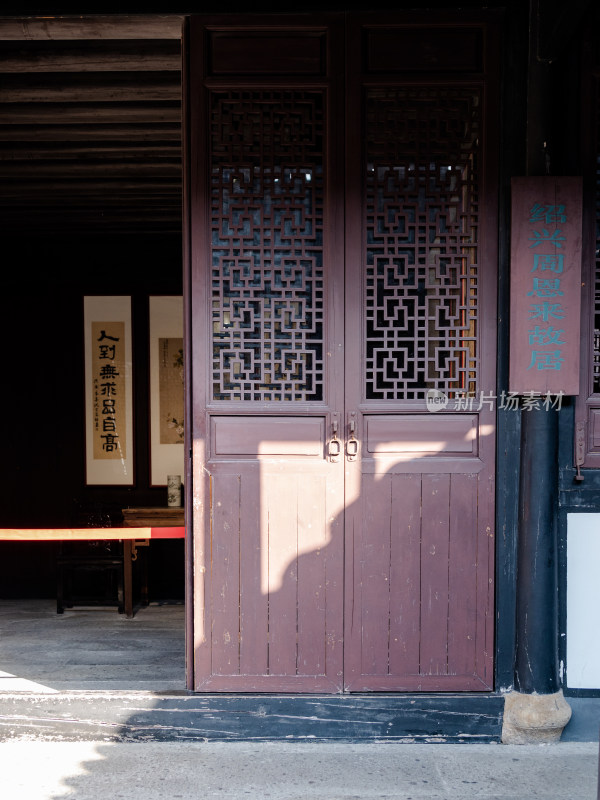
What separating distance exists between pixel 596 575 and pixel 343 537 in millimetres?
1280

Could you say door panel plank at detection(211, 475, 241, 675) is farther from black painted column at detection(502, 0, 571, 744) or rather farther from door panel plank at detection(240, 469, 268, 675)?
black painted column at detection(502, 0, 571, 744)

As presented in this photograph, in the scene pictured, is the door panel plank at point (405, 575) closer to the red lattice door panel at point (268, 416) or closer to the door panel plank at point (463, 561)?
the door panel plank at point (463, 561)

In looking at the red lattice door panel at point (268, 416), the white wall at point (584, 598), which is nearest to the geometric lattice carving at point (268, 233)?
the red lattice door panel at point (268, 416)

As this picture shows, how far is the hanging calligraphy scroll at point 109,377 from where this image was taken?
654cm

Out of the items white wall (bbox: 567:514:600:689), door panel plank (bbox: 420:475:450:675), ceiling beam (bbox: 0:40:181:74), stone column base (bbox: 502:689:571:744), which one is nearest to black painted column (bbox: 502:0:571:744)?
stone column base (bbox: 502:689:571:744)

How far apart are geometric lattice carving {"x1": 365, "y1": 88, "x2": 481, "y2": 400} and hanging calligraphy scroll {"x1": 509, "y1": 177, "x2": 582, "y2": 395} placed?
0.22 metres

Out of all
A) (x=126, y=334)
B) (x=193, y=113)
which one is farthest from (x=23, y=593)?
(x=193, y=113)

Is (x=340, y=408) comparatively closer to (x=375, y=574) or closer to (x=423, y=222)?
(x=375, y=574)

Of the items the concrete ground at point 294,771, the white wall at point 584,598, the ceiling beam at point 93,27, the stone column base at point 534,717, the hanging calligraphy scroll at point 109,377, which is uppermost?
the ceiling beam at point 93,27

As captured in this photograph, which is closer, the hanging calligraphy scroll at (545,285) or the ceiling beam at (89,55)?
the hanging calligraphy scroll at (545,285)

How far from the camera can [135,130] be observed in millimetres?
4793

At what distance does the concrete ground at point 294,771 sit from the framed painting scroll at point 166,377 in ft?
10.6

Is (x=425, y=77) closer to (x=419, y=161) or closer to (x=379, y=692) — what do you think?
(x=419, y=161)

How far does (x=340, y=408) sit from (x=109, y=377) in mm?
3548
